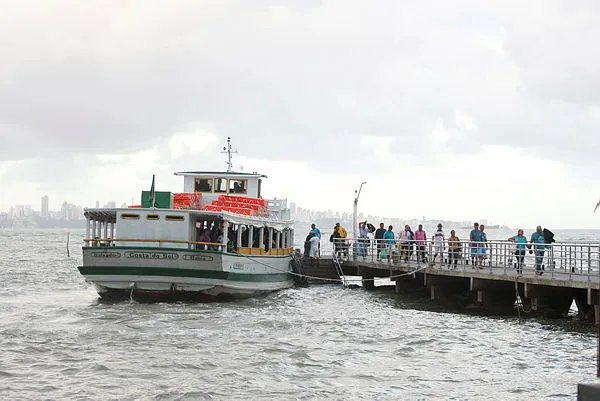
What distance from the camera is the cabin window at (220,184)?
113 feet

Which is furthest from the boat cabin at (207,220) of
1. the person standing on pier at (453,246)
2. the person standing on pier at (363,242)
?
the person standing on pier at (453,246)

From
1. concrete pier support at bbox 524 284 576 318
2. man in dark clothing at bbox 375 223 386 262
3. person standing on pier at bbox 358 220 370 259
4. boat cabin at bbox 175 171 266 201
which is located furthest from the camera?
person standing on pier at bbox 358 220 370 259

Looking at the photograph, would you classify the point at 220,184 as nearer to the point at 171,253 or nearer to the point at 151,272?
the point at 171,253

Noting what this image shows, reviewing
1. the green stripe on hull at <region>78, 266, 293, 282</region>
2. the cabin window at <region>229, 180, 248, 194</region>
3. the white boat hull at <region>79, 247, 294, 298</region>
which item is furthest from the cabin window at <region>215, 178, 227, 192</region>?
the green stripe on hull at <region>78, 266, 293, 282</region>

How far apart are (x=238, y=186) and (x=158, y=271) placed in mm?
9523

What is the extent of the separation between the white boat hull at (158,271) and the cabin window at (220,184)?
24.8 feet

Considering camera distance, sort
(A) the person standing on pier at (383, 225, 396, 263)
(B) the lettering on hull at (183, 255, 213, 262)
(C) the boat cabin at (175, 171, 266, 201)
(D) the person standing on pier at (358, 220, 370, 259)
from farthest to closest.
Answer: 1. (D) the person standing on pier at (358, 220, 370, 259)
2. (C) the boat cabin at (175, 171, 266, 201)
3. (A) the person standing on pier at (383, 225, 396, 263)
4. (B) the lettering on hull at (183, 255, 213, 262)

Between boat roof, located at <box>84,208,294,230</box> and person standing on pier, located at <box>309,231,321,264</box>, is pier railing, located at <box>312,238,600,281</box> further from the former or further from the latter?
boat roof, located at <box>84,208,294,230</box>

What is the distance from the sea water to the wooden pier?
1.00 metres

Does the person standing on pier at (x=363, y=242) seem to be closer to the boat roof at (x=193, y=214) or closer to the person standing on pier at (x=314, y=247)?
the person standing on pier at (x=314, y=247)

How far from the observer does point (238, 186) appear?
34812 mm

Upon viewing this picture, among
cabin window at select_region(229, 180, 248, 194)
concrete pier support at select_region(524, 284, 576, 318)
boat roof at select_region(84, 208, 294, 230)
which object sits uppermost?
cabin window at select_region(229, 180, 248, 194)

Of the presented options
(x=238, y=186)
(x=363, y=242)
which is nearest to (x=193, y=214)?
(x=238, y=186)

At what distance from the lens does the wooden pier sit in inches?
920
